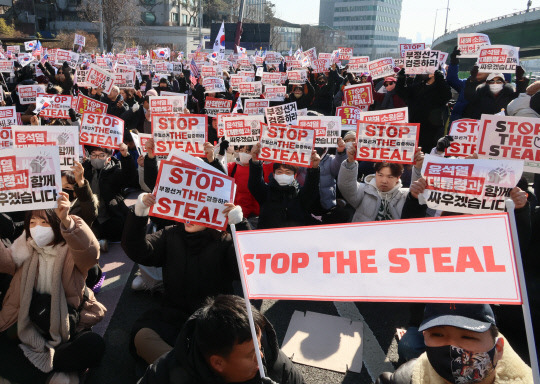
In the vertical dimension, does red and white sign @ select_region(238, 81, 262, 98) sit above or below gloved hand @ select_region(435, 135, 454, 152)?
above

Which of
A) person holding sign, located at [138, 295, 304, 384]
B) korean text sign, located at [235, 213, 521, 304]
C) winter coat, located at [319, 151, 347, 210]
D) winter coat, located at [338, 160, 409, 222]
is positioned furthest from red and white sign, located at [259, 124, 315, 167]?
korean text sign, located at [235, 213, 521, 304]

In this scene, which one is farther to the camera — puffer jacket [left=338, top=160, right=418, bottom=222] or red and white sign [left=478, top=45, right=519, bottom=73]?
red and white sign [left=478, top=45, right=519, bottom=73]

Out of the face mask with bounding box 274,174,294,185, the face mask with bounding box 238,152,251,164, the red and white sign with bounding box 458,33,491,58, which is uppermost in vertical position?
the red and white sign with bounding box 458,33,491,58

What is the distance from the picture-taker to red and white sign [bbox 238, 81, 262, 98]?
1049cm

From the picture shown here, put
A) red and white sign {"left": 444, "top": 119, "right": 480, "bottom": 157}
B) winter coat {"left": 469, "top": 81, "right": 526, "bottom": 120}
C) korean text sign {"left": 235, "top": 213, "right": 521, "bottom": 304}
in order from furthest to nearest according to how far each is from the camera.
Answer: winter coat {"left": 469, "top": 81, "right": 526, "bottom": 120} < red and white sign {"left": 444, "top": 119, "right": 480, "bottom": 157} < korean text sign {"left": 235, "top": 213, "right": 521, "bottom": 304}

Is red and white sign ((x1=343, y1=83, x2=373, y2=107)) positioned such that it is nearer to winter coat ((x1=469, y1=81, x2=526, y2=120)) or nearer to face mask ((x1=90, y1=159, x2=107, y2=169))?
winter coat ((x1=469, y1=81, x2=526, y2=120))

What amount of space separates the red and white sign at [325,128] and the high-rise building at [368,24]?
391ft

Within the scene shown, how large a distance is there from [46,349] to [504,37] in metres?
49.7

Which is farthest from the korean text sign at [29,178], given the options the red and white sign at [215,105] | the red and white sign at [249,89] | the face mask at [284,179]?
the red and white sign at [249,89]

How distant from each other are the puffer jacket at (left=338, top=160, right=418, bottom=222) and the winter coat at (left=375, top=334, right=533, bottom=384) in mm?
2204

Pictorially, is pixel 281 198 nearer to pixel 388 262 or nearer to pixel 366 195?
pixel 366 195

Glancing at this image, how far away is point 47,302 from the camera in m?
2.95

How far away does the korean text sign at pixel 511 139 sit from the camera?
12.4 ft

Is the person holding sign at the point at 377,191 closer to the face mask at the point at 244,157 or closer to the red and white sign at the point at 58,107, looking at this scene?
the face mask at the point at 244,157
